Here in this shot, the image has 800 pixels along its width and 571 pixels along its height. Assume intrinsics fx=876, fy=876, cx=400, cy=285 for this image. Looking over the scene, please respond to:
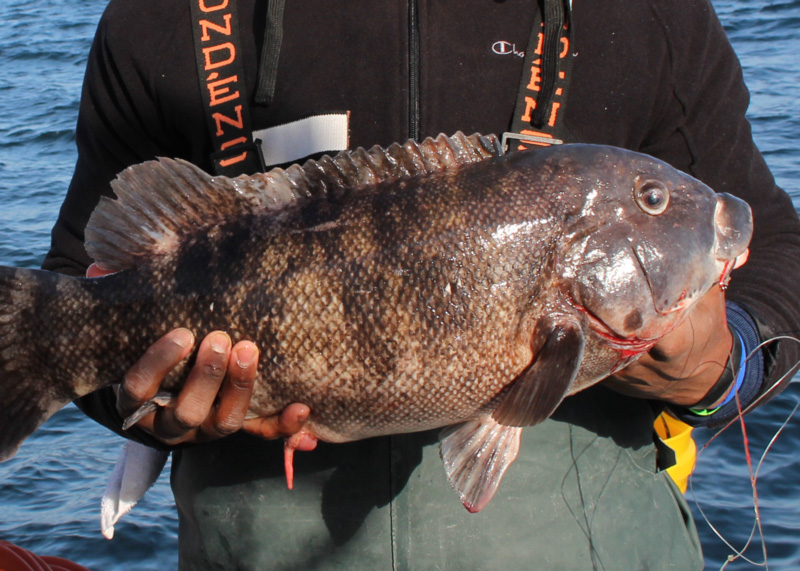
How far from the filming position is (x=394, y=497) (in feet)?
8.52

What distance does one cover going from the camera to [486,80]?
259cm

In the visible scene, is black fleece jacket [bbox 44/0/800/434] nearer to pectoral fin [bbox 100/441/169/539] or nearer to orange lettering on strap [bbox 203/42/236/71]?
orange lettering on strap [bbox 203/42/236/71]

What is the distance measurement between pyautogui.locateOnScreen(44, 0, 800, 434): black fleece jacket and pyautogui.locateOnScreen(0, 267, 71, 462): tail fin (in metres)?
0.66

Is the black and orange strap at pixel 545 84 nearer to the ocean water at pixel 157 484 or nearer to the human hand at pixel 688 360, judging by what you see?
the human hand at pixel 688 360

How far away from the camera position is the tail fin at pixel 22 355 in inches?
90.4

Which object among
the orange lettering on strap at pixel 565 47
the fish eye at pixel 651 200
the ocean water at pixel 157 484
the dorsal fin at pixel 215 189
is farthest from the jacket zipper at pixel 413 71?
the ocean water at pixel 157 484

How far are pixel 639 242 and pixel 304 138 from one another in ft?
3.36

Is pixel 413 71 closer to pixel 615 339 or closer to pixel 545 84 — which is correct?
pixel 545 84

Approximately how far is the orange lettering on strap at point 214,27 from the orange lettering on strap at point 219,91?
0.12 metres

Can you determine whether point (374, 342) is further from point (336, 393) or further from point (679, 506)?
point (679, 506)

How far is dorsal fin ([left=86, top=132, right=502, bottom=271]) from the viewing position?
2266 millimetres

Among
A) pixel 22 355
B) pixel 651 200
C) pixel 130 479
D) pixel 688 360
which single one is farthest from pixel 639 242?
pixel 130 479

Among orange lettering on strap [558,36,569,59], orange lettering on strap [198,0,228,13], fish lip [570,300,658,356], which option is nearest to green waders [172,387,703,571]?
fish lip [570,300,658,356]

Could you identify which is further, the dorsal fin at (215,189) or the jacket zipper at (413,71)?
the jacket zipper at (413,71)
